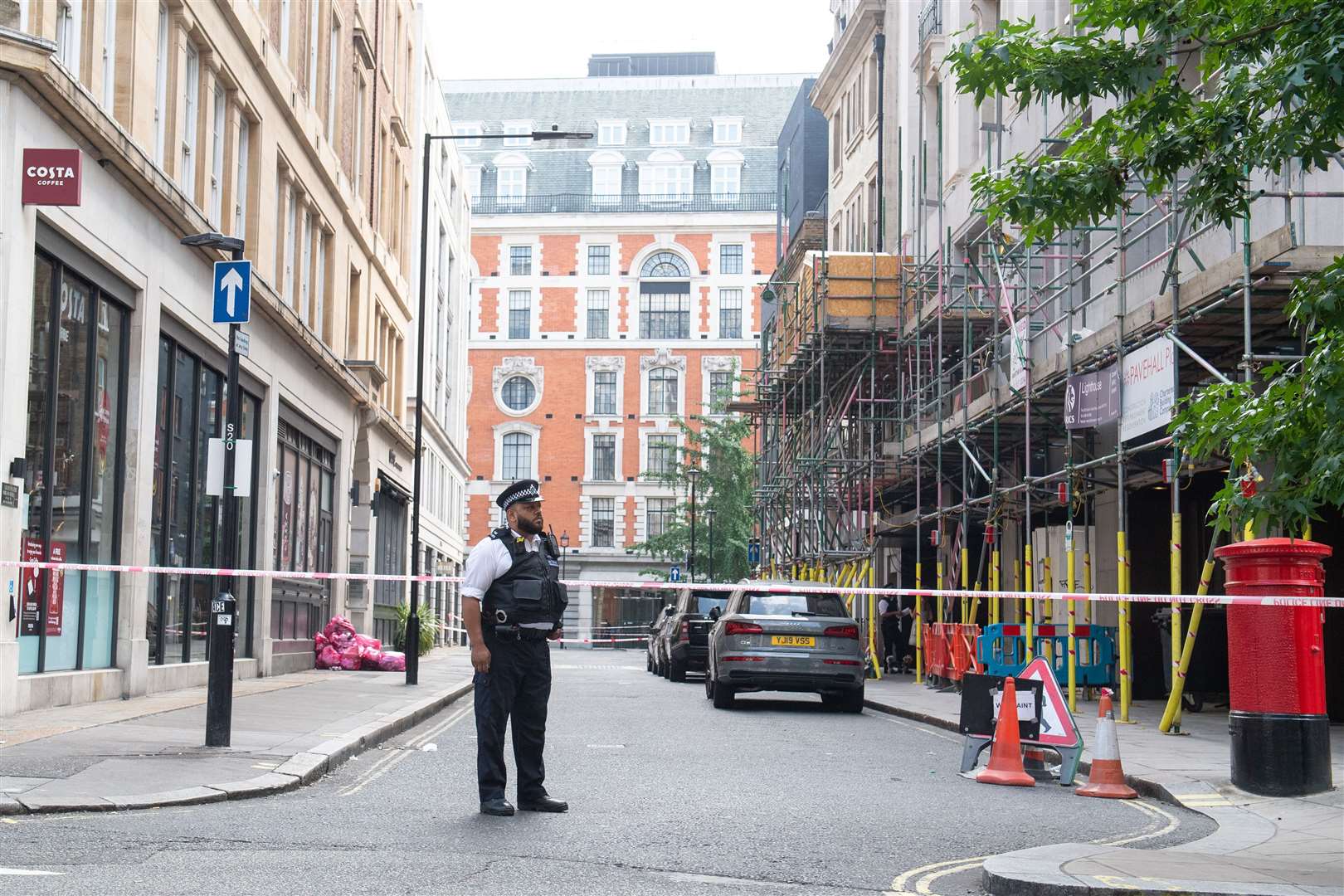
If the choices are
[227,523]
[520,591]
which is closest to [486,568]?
[520,591]

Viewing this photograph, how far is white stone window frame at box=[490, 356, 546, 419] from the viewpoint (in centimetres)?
7819

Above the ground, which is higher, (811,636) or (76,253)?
(76,253)

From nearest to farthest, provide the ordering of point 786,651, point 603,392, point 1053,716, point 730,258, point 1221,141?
point 1221,141 → point 1053,716 → point 786,651 → point 730,258 → point 603,392

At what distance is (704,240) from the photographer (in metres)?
78.3

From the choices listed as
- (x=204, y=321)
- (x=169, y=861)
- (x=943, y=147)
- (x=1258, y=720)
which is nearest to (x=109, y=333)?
(x=204, y=321)

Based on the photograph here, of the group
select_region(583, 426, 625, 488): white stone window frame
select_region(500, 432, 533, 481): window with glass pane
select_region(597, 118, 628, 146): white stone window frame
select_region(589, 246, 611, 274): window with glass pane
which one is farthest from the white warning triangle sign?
select_region(597, 118, 628, 146): white stone window frame

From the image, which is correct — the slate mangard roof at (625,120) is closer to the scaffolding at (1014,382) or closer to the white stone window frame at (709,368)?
the white stone window frame at (709,368)

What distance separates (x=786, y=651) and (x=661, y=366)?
60.1m

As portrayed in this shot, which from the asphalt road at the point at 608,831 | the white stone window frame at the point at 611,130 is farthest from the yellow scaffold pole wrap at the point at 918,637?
the white stone window frame at the point at 611,130

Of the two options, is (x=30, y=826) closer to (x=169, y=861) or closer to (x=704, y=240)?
(x=169, y=861)

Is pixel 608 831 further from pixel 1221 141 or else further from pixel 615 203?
pixel 615 203

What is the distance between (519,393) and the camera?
7844 centimetres

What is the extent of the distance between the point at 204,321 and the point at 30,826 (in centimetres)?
1272

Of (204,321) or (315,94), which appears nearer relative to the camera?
(204,321)
